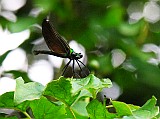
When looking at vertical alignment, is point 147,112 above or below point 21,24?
above

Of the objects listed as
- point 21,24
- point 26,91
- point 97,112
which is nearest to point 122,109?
point 97,112

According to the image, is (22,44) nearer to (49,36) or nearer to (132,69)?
(132,69)

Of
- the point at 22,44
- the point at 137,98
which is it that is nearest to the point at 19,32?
the point at 22,44

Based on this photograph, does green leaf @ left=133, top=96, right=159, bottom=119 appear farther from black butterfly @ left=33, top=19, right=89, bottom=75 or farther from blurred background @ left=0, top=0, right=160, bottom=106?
blurred background @ left=0, top=0, right=160, bottom=106

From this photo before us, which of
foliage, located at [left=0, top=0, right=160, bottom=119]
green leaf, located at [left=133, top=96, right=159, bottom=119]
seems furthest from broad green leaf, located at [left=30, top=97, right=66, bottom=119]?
foliage, located at [left=0, top=0, right=160, bottom=119]

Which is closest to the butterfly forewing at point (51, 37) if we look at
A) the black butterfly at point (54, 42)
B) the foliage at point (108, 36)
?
the black butterfly at point (54, 42)

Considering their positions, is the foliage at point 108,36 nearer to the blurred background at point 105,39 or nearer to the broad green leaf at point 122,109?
the blurred background at point 105,39

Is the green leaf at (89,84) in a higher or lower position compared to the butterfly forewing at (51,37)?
lower

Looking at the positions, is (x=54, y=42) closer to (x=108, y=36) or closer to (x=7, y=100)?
(x=7, y=100)
